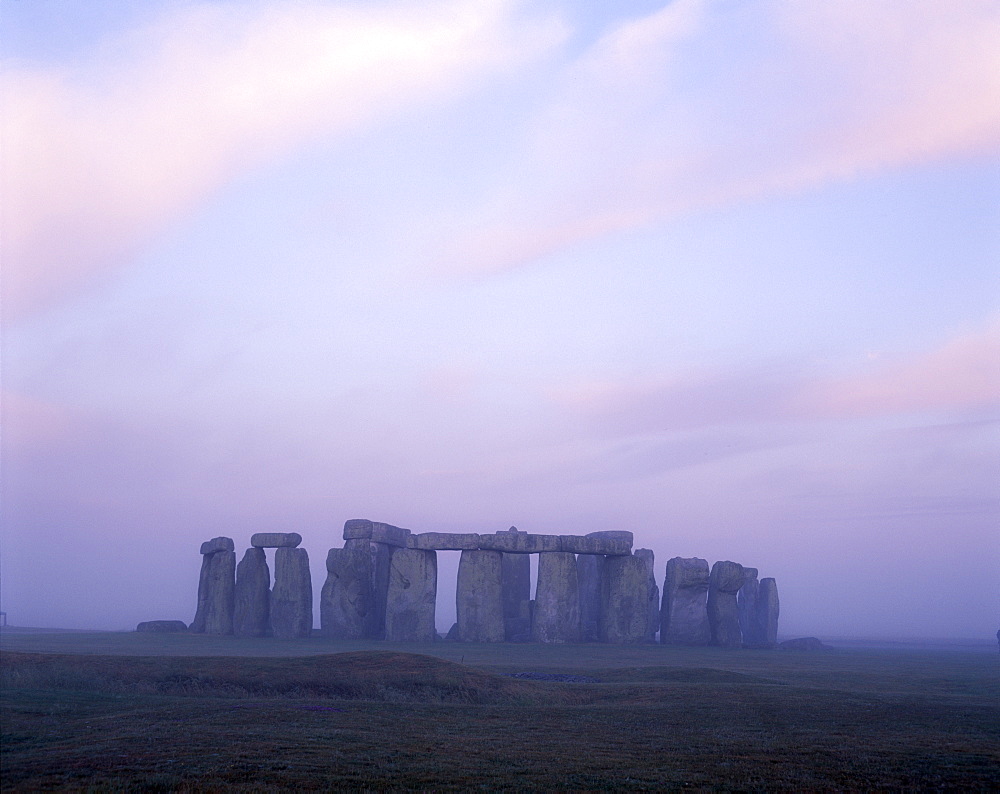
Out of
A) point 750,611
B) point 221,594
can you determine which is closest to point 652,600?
point 750,611

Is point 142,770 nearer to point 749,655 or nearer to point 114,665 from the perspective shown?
point 114,665

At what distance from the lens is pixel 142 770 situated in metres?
10.9

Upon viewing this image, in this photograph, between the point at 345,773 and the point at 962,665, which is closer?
the point at 345,773

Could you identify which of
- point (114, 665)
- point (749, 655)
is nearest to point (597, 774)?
point (114, 665)

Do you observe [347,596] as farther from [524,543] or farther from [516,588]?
[516,588]

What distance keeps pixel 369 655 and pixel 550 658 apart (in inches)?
369

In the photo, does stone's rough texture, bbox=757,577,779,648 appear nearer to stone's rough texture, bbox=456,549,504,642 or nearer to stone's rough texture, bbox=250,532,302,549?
stone's rough texture, bbox=456,549,504,642

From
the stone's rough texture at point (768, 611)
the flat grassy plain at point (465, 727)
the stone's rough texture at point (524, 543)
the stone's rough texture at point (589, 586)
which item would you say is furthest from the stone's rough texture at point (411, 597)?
the stone's rough texture at point (768, 611)

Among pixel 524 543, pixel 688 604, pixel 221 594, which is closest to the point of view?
pixel 524 543

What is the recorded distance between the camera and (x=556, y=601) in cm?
4172

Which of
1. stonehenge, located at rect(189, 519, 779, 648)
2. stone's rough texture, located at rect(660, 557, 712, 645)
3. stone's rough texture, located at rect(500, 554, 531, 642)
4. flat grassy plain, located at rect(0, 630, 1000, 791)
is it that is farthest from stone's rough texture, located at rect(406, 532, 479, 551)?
flat grassy plain, located at rect(0, 630, 1000, 791)

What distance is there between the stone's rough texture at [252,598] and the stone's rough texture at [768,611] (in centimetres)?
2564

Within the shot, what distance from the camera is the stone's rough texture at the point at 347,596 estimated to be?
137 feet

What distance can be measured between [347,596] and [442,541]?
16.7ft
